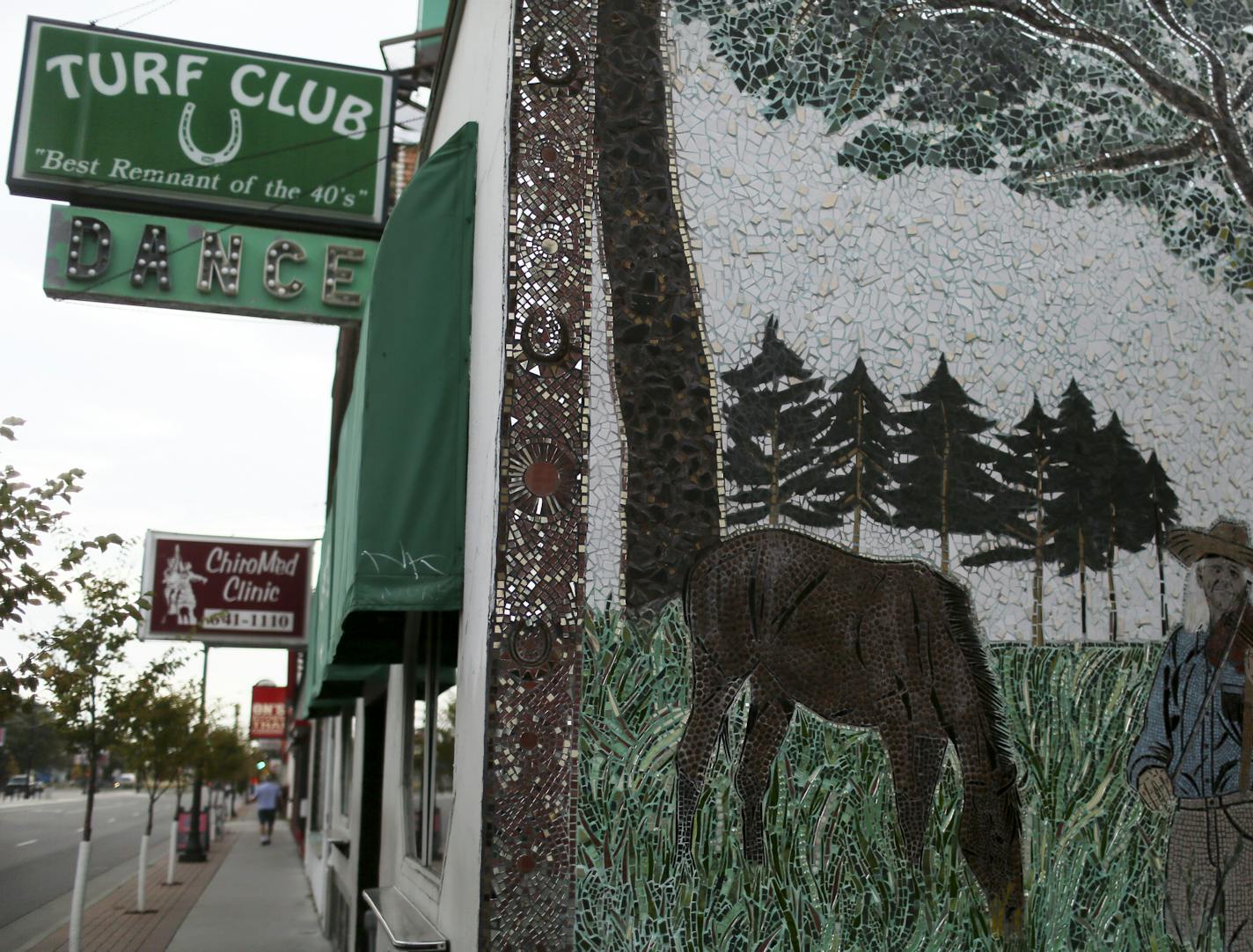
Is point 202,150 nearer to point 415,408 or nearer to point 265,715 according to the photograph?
point 415,408

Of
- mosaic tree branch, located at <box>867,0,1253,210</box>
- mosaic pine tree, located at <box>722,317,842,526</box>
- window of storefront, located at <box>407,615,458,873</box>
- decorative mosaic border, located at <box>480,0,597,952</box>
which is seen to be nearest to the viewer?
decorative mosaic border, located at <box>480,0,597,952</box>

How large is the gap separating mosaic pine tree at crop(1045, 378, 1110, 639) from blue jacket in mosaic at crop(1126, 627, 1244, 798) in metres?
0.57

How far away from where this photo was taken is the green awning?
240 inches

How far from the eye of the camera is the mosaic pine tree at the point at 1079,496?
647 centimetres

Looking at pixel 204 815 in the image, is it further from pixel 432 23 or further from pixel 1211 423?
pixel 1211 423

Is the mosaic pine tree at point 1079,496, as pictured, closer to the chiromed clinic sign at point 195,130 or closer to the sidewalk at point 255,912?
the chiromed clinic sign at point 195,130

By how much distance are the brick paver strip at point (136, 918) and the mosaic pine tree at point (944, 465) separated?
1090 centimetres

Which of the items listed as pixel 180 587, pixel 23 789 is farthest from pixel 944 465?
pixel 23 789

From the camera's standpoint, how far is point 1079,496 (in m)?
6.56

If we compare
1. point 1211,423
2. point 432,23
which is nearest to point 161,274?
point 1211,423

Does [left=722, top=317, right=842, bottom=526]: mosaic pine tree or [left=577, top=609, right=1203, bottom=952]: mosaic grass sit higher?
[left=722, top=317, right=842, bottom=526]: mosaic pine tree

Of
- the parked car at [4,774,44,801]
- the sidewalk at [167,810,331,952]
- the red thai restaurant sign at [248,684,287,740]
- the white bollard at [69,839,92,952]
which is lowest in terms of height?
the parked car at [4,774,44,801]

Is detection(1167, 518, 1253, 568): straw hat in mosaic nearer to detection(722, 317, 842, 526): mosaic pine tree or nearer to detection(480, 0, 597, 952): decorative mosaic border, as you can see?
detection(722, 317, 842, 526): mosaic pine tree

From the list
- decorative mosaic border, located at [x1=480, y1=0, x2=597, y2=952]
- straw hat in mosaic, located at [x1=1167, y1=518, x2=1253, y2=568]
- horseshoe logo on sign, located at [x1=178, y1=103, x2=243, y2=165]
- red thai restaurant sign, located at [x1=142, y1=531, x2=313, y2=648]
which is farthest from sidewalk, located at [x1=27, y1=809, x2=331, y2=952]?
straw hat in mosaic, located at [x1=1167, y1=518, x2=1253, y2=568]
